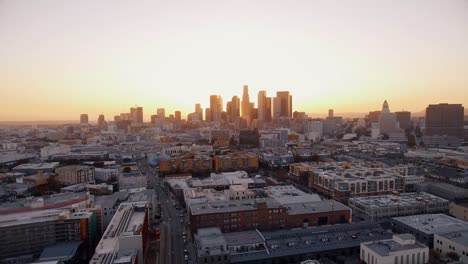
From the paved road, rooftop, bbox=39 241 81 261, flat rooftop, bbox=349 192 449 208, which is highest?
flat rooftop, bbox=349 192 449 208

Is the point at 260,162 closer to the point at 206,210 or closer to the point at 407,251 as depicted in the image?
the point at 206,210

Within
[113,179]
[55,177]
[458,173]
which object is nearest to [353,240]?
[458,173]

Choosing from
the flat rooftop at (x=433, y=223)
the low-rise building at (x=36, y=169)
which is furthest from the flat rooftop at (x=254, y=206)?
the low-rise building at (x=36, y=169)

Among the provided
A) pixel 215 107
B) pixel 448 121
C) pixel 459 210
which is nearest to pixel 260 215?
pixel 459 210

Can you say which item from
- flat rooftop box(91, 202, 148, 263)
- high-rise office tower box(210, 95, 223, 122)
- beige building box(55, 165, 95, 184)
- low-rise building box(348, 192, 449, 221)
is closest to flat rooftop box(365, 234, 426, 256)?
low-rise building box(348, 192, 449, 221)

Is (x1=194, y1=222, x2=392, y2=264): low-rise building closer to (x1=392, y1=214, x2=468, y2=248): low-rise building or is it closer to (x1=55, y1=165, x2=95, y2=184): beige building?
(x1=392, y1=214, x2=468, y2=248): low-rise building

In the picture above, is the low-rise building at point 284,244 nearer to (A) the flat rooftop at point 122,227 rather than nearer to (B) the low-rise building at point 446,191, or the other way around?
(A) the flat rooftop at point 122,227
